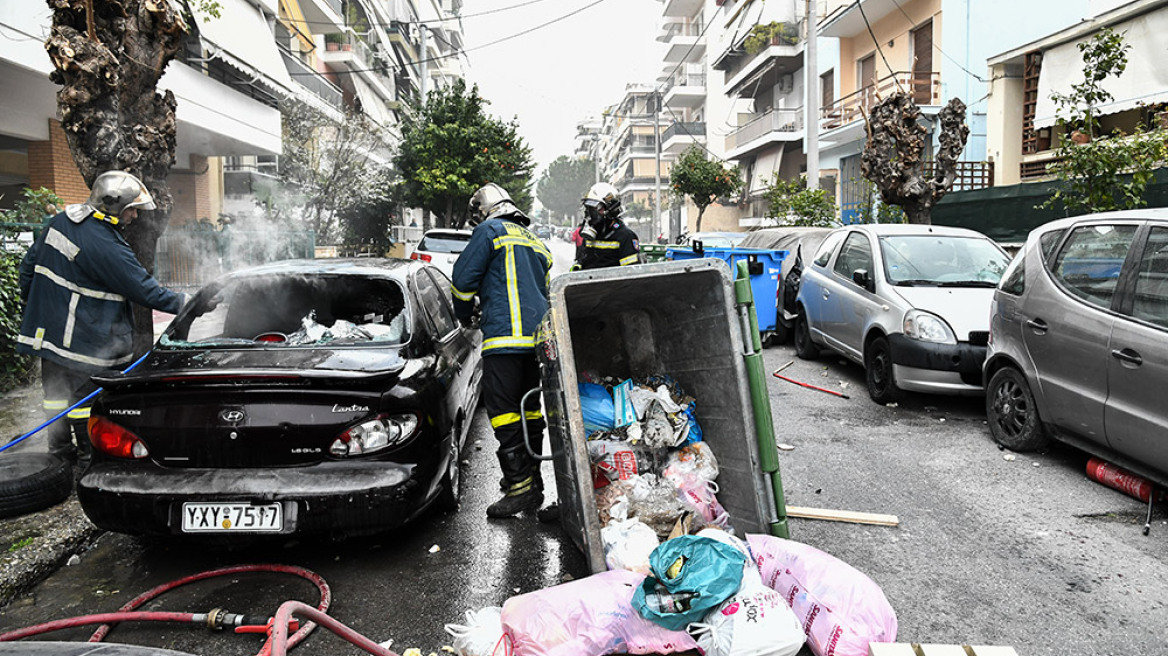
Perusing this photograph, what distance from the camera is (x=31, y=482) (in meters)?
4.28

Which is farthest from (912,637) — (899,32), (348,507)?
(899,32)

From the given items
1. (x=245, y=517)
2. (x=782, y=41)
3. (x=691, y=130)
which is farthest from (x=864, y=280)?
(x=691, y=130)

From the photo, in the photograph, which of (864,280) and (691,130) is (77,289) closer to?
(864,280)

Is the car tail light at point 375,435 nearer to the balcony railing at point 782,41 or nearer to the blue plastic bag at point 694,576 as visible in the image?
the blue plastic bag at point 694,576

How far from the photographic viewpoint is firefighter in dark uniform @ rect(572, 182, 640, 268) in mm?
7594

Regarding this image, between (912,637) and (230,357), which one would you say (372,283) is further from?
(912,637)

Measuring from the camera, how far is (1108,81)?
49.4ft

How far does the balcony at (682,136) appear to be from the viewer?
52.3 m

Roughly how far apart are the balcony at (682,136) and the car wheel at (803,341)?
1635 inches

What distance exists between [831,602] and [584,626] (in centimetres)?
93

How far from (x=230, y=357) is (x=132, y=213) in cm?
182

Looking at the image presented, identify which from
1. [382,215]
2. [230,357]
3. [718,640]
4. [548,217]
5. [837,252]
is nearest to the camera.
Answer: [718,640]

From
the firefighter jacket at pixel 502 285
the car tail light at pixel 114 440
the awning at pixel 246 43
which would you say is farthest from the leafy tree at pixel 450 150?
the car tail light at pixel 114 440

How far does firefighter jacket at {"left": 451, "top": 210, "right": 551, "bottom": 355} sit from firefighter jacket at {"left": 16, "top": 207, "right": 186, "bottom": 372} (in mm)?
1898
